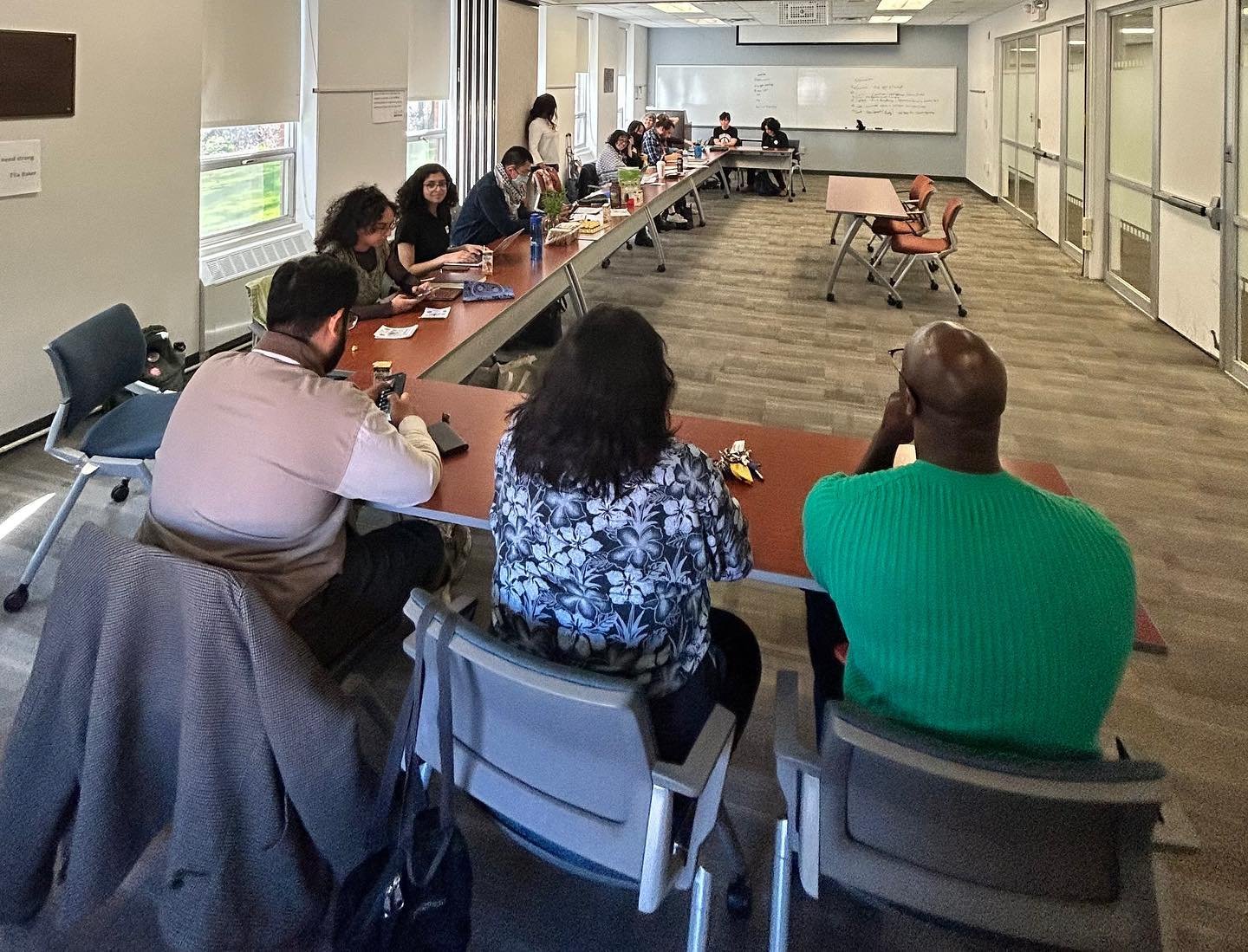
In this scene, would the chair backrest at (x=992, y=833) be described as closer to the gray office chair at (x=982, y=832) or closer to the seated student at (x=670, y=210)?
the gray office chair at (x=982, y=832)

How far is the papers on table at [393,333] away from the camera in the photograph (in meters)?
3.15

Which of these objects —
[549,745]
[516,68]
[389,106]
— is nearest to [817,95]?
[516,68]

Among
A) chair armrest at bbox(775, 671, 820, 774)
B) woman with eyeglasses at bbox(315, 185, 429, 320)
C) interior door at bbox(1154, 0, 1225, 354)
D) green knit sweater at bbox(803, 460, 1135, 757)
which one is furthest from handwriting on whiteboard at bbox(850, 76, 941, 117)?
chair armrest at bbox(775, 671, 820, 774)

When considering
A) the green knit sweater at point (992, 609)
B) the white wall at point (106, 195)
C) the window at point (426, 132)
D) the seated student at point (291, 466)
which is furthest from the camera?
the window at point (426, 132)

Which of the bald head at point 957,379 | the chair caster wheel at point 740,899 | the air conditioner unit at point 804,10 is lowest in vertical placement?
the chair caster wheel at point 740,899

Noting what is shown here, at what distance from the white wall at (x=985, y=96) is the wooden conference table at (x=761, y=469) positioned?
35.1 ft

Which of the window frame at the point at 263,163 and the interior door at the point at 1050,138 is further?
the interior door at the point at 1050,138

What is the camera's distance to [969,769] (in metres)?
1.04

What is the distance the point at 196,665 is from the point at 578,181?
8.24m

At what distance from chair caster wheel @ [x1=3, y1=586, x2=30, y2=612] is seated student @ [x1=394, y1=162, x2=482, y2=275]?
2.23 metres

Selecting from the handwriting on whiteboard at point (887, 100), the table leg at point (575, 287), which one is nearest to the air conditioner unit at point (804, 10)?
the handwriting on whiteboard at point (887, 100)

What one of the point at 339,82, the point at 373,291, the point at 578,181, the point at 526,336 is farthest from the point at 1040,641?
the point at 578,181

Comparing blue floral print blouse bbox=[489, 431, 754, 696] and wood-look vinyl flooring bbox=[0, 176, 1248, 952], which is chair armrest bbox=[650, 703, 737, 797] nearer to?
blue floral print blouse bbox=[489, 431, 754, 696]

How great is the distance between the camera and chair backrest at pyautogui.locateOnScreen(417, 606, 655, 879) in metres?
1.18
